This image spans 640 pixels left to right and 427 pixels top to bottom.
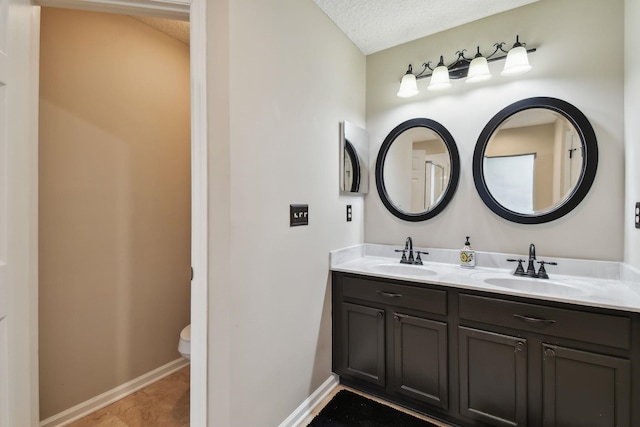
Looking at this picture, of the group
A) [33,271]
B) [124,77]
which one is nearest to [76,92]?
[124,77]

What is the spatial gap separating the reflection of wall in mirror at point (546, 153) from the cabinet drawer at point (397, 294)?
3.00 feet

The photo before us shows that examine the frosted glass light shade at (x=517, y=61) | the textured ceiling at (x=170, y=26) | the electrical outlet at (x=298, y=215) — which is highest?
the textured ceiling at (x=170, y=26)

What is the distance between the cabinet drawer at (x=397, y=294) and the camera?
1627 millimetres

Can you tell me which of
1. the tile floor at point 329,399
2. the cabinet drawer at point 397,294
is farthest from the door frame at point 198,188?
the cabinet drawer at point 397,294

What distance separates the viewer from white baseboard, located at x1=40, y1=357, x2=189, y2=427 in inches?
63.4

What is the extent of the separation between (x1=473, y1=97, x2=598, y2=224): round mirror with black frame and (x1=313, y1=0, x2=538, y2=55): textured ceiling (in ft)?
2.23

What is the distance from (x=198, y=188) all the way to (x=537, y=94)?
2118 mm

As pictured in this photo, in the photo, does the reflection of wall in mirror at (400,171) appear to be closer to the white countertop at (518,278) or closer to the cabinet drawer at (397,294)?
the white countertop at (518,278)

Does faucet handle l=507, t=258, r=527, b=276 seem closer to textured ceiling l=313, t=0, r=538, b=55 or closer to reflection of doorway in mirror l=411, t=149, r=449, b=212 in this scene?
reflection of doorway in mirror l=411, t=149, r=449, b=212

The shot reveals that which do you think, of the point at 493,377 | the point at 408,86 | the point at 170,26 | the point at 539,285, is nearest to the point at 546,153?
the point at 539,285

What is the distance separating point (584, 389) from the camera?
1.29 metres

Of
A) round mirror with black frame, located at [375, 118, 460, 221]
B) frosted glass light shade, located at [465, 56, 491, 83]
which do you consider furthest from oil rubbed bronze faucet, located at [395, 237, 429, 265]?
frosted glass light shade, located at [465, 56, 491, 83]

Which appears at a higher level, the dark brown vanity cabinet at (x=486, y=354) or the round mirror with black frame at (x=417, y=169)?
the round mirror with black frame at (x=417, y=169)

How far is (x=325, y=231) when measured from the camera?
6.27 feet
